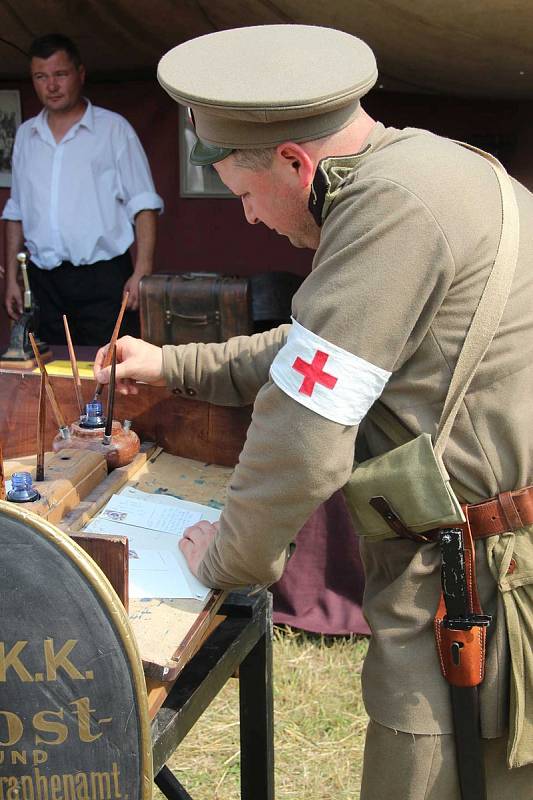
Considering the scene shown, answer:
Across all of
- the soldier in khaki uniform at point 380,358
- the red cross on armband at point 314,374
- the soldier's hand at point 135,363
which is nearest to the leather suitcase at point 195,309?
the soldier's hand at point 135,363

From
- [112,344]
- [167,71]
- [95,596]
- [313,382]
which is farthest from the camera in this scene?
[112,344]

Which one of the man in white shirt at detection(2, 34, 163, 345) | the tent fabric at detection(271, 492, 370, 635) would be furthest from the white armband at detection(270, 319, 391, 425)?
the man in white shirt at detection(2, 34, 163, 345)

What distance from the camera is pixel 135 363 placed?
1.88m

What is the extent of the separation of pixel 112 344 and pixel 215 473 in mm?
380

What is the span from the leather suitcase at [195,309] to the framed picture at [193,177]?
193 cm

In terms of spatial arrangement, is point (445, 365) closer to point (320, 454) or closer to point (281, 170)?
point (320, 454)

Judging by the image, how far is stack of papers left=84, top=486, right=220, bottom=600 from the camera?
146 cm

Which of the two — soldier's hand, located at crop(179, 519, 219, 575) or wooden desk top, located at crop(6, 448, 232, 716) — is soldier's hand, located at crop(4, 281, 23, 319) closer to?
wooden desk top, located at crop(6, 448, 232, 716)

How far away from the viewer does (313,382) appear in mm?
1214

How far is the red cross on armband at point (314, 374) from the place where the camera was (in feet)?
3.95

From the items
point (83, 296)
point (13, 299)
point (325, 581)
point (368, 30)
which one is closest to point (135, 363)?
point (325, 581)

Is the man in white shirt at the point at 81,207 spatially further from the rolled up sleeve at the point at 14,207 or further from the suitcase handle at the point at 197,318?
the suitcase handle at the point at 197,318

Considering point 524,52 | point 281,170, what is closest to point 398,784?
point 281,170

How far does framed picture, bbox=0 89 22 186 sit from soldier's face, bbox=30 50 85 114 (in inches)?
46.0
